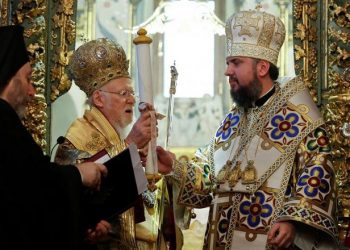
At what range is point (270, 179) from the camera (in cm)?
622

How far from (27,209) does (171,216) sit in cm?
221

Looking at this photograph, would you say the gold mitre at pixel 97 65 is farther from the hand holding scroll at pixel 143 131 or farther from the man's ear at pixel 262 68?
the man's ear at pixel 262 68

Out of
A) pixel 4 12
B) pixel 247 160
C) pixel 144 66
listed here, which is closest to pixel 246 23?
pixel 247 160

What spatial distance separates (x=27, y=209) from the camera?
15.1 ft

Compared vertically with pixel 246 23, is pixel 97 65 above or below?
below

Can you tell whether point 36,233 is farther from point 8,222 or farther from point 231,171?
point 231,171

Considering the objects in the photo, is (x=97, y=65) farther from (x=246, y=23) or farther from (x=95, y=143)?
(x=246, y=23)

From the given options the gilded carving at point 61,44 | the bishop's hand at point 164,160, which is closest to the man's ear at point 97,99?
the bishop's hand at point 164,160

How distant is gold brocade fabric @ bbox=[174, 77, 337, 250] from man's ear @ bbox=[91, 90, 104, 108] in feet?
2.10

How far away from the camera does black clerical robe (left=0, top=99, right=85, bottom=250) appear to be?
4.55m

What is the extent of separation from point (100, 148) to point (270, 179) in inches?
41.4

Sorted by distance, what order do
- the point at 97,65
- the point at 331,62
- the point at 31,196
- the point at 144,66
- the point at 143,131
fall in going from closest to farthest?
the point at 31,196 → the point at 144,66 → the point at 143,131 → the point at 97,65 → the point at 331,62

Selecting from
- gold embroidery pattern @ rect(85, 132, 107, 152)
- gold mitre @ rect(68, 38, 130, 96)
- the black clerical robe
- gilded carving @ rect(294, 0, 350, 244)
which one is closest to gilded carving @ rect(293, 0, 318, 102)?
gilded carving @ rect(294, 0, 350, 244)

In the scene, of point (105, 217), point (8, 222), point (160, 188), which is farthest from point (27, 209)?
point (160, 188)
